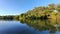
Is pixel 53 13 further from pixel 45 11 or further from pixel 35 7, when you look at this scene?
pixel 35 7

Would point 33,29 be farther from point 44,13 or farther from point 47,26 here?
point 44,13

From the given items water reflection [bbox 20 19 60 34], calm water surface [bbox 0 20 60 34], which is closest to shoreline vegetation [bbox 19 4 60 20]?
water reflection [bbox 20 19 60 34]

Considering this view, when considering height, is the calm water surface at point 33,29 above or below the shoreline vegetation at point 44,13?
below

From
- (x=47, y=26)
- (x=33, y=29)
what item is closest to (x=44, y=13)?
(x=47, y=26)

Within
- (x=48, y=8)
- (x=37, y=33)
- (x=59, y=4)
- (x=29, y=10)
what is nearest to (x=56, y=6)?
(x=59, y=4)

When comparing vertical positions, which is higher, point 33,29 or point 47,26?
point 47,26

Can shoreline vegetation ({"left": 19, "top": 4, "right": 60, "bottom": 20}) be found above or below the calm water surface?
above

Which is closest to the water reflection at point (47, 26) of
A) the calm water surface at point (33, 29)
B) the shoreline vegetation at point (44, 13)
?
the calm water surface at point (33, 29)

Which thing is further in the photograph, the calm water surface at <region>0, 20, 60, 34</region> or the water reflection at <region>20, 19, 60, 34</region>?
the water reflection at <region>20, 19, 60, 34</region>

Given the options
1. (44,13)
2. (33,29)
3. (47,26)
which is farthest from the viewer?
(44,13)

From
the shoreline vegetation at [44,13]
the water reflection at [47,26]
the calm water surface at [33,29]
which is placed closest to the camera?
the calm water surface at [33,29]

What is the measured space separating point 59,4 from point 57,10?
45.2 inches

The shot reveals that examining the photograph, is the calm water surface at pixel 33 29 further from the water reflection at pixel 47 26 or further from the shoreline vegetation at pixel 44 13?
the shoreline vegetation at pixel 44 13

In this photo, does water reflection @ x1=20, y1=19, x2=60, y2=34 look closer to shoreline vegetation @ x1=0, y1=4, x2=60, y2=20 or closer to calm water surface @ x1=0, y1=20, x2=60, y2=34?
calm water surface @ x1=0, y1=20, x2=60, y2=34
